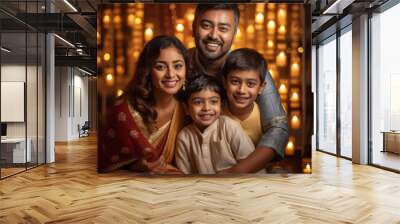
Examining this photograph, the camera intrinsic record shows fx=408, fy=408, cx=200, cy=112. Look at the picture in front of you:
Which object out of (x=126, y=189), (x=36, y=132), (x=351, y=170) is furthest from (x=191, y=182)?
(x=36, y=132)

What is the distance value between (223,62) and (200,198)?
8.63ft

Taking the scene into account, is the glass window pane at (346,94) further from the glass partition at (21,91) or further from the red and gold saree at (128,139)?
the glass partition at (21,91)

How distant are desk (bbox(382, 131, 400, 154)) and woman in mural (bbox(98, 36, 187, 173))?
13.3 ft

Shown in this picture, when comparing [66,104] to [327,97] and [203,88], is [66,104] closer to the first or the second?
[327,97]

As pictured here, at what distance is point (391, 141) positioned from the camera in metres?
7.85

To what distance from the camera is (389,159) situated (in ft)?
26.4

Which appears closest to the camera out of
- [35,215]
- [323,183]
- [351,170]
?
[35,215]

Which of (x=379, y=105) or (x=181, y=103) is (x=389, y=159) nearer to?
(x=379, y=105)

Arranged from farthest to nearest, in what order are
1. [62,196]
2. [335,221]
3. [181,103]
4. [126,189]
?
[181,103] < [126,189] < [62,196] < [335,221]

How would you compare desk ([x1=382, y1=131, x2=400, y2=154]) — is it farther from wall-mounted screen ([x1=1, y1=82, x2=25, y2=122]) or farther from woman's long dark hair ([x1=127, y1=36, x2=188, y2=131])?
wall-mounted screen ([x1=1, y1=82, x2=25, y2=122])

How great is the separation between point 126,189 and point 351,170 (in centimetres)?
433

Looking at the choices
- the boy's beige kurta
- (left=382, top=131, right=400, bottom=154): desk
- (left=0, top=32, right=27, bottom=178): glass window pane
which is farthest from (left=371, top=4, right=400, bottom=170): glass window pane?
(left=0, top=32, right=27, bottom=178): glass window pane

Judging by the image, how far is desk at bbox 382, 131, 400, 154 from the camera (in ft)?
25.1

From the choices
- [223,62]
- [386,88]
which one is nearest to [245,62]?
[223,62]
